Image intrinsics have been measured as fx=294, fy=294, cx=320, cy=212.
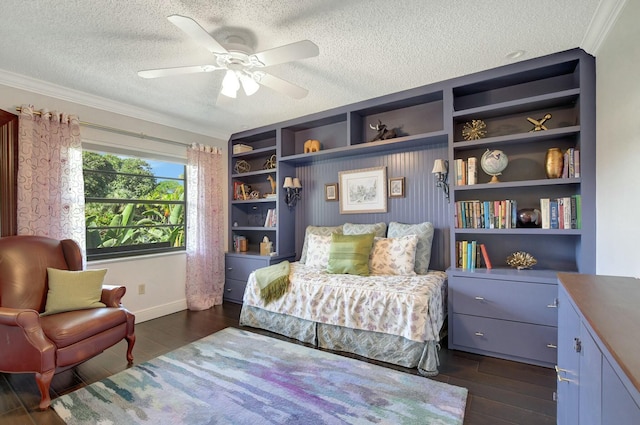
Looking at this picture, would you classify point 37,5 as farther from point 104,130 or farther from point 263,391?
point 263,391

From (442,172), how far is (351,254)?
119 centimetres

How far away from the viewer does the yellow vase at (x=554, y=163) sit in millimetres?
2334

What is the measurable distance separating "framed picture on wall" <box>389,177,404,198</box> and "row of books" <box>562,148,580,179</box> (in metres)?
1.40

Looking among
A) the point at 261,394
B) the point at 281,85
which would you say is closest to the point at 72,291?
the point at 261,394

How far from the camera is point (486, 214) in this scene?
8.52ft

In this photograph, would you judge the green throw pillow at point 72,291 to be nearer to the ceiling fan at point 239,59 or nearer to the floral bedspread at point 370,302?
the floral bedspread at point 370,302

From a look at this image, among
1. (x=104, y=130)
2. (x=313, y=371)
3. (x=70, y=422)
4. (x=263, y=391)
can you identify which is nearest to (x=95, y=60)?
(x=104, y=130)

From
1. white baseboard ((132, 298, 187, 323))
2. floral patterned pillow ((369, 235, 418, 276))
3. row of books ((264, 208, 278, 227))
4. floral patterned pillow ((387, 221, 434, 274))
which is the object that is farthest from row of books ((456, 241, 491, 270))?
white baseboard ((132, 298, 187, 323))

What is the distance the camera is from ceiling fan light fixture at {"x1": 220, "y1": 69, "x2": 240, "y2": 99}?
2090 millimetres

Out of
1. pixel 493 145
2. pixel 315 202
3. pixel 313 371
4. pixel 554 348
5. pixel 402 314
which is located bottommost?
pixel 313 371

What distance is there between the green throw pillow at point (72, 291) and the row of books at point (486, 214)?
3.14 m

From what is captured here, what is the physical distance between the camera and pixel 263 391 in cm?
195

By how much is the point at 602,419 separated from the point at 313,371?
1782mm

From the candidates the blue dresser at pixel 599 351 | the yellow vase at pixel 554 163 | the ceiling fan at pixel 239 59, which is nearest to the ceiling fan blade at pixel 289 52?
the ceiling fan at pixel 239 59
